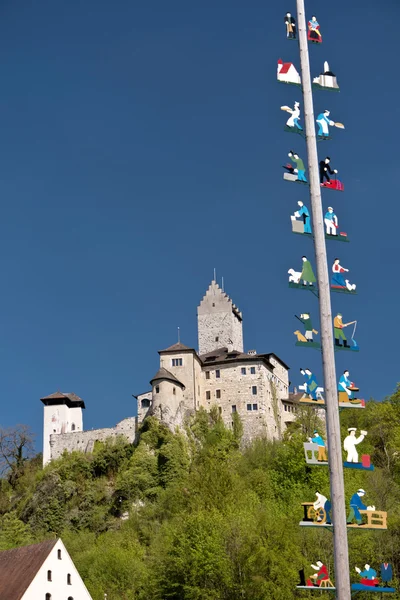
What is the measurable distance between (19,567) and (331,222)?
44574 millimetres

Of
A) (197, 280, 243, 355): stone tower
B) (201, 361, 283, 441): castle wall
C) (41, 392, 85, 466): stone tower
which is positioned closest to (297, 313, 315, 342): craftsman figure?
(201, 361, 283, 441): castle wall

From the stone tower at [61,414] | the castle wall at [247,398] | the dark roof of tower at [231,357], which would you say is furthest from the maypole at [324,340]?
the stone tower at [61,414]

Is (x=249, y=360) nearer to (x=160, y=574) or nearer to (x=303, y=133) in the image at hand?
(x=160, y=574)

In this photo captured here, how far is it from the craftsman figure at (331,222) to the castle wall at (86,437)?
72.0 m

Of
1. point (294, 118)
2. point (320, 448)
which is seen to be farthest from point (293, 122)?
point (320, 448)

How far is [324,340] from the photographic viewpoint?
504 inches

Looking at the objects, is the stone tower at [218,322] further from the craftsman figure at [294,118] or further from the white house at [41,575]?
the craftsman figure at [294,118]

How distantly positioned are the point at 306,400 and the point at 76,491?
6862 cm

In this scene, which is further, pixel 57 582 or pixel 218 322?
pixel 218 322

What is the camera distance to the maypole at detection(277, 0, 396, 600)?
12227mm

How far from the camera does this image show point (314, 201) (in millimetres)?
13547

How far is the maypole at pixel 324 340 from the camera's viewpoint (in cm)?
1223

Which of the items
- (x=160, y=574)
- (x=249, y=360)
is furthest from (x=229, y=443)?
(x=160, y=574)

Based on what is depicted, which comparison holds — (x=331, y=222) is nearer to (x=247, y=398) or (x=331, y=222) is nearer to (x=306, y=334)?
(x=306, y=334)
